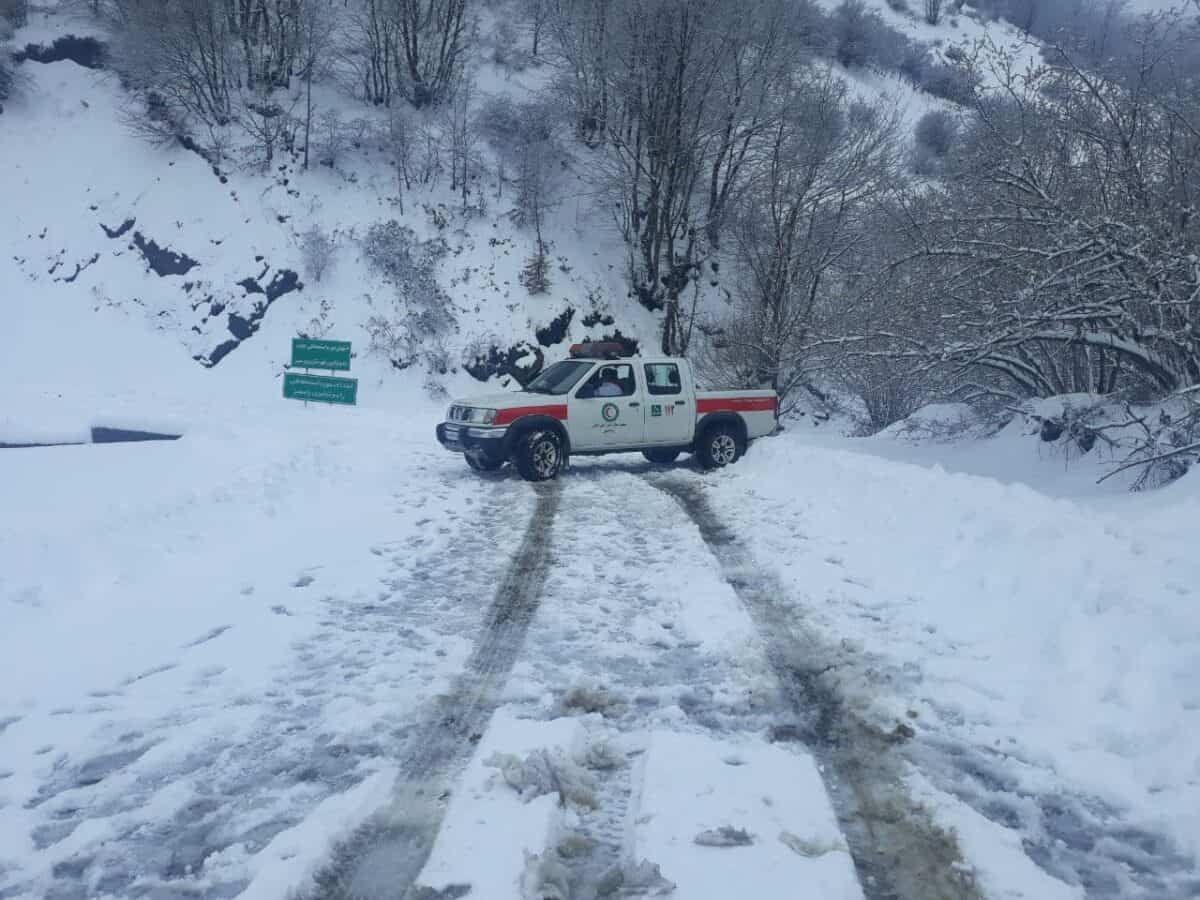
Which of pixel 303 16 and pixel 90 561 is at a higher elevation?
pixel 303 16

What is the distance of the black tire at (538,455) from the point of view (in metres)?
12.7

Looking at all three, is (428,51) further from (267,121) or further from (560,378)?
(560,378)

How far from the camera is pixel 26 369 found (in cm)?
2389

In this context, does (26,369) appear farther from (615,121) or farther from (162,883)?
(162,883)

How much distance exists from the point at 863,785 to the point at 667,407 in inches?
406

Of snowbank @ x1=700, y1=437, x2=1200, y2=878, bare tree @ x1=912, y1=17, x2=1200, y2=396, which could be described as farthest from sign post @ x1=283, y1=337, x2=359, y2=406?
bare tree @ x1=912, y1=17, x2=1200, y2=396

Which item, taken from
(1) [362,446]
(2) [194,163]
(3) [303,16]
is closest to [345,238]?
(2) [194,163]

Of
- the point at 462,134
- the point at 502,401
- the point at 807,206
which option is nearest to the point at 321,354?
the point at 502,401

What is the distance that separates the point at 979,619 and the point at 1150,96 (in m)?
6.55

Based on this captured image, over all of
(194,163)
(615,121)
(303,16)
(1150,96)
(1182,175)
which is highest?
(303,16)

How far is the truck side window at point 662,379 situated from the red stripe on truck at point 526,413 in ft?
5.36

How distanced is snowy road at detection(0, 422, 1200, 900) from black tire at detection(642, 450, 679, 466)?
6.44 meters

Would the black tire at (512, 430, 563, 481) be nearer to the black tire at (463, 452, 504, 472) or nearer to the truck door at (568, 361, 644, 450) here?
the black tire at (463, 452, 504, 472)

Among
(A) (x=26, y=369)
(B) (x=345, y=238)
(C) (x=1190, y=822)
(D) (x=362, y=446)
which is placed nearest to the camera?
(C) (x=1190, y=822)
